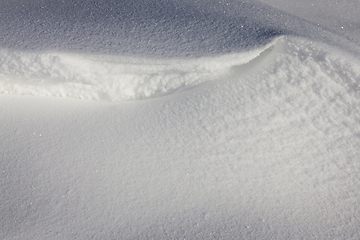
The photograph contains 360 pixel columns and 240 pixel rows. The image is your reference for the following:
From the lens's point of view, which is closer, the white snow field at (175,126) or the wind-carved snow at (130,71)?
the white snow field at (175,126)

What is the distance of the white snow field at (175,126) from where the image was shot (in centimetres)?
56

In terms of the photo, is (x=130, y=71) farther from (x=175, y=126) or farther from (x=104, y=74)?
(x=175, y=126)

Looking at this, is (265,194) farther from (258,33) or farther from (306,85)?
(258,33)

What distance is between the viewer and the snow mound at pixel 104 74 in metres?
0.66

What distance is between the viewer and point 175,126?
2.11 ft

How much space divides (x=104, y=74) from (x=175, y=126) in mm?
209

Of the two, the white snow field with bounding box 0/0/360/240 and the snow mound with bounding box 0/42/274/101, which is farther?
the snow mound with bounding box 0/42/274/101

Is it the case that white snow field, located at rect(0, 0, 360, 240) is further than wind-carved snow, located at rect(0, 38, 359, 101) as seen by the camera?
No

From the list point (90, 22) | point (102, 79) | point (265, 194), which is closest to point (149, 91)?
point (102, 79)

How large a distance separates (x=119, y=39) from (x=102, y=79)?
0.11m

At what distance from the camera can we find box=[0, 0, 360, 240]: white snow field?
0.56m

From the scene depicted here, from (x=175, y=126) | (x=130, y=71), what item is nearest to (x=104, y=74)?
(x=130, y=71)

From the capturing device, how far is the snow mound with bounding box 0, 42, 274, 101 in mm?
660

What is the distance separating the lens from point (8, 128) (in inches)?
25.3
